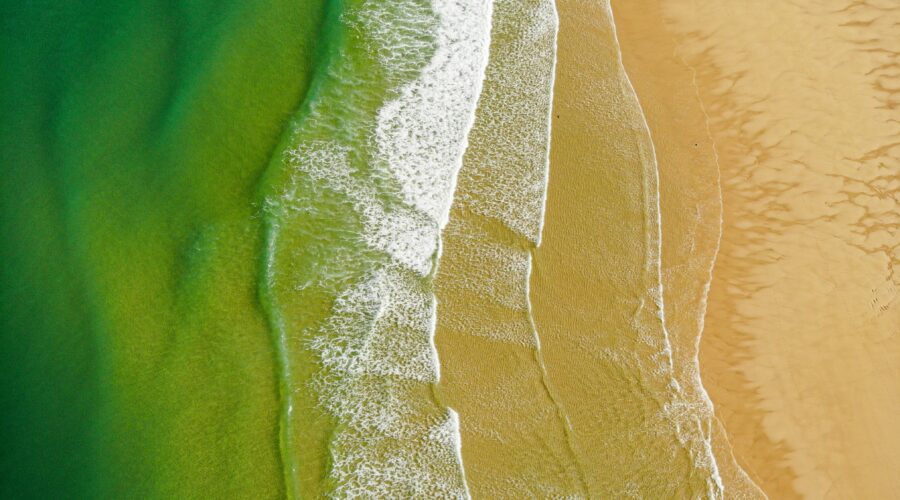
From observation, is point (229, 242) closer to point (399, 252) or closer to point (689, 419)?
point (399, 252)

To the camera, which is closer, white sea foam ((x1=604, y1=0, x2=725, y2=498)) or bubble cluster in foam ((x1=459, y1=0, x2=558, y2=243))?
white sea foam ((x1=604, y1=0, x2=725, y2=498))

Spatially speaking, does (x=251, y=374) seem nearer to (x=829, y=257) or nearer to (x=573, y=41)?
(x=573, y=41)

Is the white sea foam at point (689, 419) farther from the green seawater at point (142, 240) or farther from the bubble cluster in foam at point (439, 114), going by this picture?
the green seawater at point (142, 240)

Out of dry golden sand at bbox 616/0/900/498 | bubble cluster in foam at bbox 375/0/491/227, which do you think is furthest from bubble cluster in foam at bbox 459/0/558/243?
dry golden sand at bbox 616/0/900/498

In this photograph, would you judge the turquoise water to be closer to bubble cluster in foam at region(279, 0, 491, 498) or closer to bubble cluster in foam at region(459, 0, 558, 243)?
bubble cluster in foam at region(279, 0, 491, 498)

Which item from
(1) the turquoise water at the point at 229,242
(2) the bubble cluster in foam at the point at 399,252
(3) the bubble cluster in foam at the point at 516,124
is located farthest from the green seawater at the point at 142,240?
(3) the bubble cluster in foam at the point at 516,124

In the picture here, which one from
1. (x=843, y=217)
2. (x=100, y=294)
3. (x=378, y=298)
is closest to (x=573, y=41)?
(x=843, y=217)
